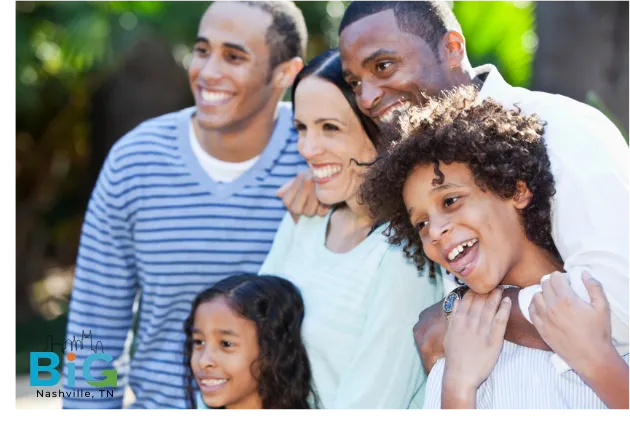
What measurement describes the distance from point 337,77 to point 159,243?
1.15m

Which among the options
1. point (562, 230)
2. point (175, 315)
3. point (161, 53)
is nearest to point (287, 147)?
point (175, 315)

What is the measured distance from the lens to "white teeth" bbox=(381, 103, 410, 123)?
109 inches

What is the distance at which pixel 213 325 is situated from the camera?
3078mm

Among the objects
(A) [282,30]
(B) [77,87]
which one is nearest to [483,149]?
(A) [282,30]

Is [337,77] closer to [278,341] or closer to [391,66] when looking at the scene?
[391,66]

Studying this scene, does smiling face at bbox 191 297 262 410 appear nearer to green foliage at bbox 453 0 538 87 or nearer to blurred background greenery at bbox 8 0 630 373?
blurred background greenery at bbox 8 0 630 373

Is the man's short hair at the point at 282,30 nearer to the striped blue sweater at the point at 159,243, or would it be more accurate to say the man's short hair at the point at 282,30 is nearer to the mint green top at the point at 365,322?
the striped blue sweater at the point at 159,243

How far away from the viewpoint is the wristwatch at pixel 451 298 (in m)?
2.56

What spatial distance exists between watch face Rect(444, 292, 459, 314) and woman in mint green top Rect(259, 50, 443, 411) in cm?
17

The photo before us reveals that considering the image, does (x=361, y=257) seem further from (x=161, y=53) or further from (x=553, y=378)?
(x=161, y=53)

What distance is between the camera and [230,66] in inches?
150

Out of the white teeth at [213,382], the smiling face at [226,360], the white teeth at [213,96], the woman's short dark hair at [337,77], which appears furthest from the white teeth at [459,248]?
the white teeth at [213,96]

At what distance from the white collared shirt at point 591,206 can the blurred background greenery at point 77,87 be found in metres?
4.70

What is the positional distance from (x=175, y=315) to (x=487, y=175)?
1.74 metres
